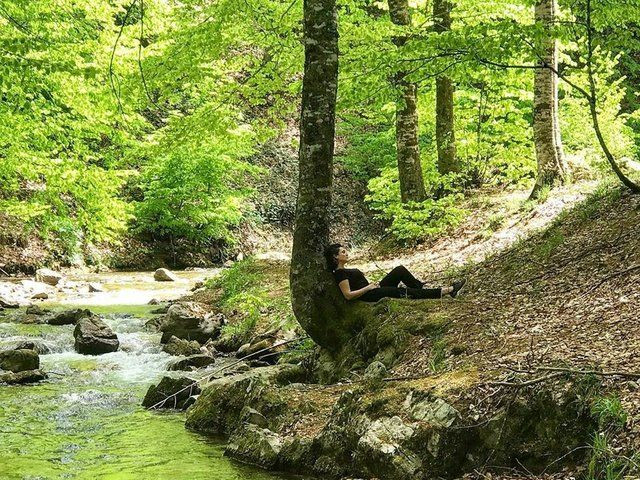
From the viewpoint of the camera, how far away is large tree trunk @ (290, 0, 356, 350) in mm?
6773

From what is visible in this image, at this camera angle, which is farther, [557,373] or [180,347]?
[180,347]

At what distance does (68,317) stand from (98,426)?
6635 millimetres

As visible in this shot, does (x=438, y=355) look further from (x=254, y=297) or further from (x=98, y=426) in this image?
(x=254, y=297)

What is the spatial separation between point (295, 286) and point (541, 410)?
3.53 meters

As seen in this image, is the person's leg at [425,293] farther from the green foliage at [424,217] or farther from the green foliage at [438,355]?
the green foliage at [424,217]

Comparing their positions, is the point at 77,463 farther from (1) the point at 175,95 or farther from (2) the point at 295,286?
(1) the point at 175,95

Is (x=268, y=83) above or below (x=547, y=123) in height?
above

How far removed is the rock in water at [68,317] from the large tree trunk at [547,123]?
30.6ft

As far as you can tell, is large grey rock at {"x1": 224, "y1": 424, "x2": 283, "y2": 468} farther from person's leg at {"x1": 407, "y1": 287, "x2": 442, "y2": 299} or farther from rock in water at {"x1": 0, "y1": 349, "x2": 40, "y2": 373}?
rock in water at {"x1": 0, "y1": 349, "x2": 40, "y2": 373}

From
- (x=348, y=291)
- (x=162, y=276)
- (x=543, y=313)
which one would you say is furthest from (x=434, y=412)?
(x=162, y=276)

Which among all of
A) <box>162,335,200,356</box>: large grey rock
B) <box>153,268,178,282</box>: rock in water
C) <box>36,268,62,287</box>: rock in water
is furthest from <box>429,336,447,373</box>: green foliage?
<box>153,268,178,282</box>: rock in water

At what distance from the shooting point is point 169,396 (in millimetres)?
7133

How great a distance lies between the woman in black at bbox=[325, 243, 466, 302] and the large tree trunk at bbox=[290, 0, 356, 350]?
0.11m

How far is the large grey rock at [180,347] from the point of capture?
395 inches
